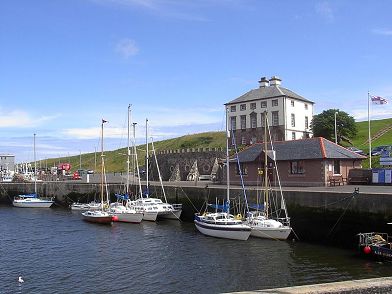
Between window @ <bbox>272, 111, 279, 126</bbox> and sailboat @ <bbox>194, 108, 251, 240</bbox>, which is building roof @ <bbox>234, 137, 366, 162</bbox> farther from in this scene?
window @ <bbox>272, 111, 279, 126</bbox>

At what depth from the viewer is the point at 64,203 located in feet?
219

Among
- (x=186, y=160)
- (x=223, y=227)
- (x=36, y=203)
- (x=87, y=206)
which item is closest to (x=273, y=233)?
(x=223, y=227)

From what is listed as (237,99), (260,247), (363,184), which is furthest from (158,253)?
(237,99)

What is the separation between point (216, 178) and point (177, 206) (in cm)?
1508

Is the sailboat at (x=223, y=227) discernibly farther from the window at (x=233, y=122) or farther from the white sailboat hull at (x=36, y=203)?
the window at (x=233, y=122)

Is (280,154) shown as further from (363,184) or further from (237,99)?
(237,99)

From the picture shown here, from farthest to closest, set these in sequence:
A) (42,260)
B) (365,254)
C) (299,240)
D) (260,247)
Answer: (299,240) < (260,247) < (42,260) < (365,254)

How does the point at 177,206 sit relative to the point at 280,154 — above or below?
below

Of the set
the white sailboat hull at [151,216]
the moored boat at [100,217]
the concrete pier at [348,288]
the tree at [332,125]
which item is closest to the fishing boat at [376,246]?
the concrete pier at [348,288]

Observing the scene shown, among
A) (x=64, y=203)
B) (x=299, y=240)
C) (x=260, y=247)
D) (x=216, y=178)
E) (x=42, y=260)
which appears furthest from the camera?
(x=64, y=203)

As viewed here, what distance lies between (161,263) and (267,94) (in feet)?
165

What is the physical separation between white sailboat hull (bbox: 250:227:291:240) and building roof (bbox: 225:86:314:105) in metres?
39.9

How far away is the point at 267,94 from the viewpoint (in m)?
72.1

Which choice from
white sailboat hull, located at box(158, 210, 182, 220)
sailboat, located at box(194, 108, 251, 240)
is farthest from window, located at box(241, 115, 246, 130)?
sailboat, located at box(194, 108, 251, 240)
